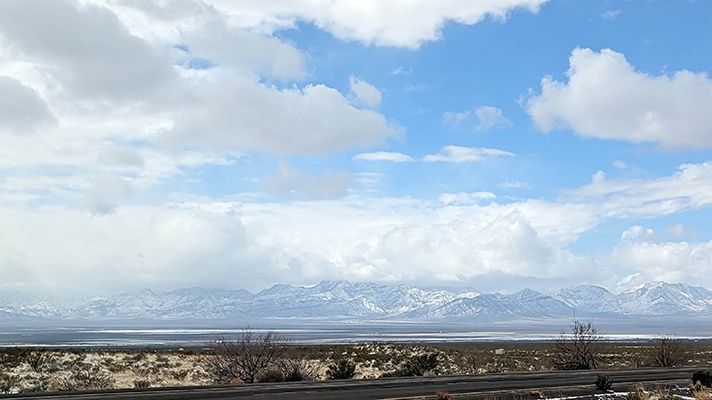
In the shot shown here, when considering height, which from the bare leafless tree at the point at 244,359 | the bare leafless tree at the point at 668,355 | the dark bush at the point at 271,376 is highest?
the bare leafless tree at the point at 244,359

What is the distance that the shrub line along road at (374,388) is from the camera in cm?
2512

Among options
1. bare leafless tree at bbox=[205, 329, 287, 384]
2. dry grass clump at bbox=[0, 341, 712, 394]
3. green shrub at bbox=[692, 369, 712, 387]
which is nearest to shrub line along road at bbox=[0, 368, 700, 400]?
green shrub at bbox=[692, 369, 712, 387]

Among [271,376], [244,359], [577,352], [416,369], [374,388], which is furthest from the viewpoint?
[577,352]

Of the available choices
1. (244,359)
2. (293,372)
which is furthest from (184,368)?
(293,372)

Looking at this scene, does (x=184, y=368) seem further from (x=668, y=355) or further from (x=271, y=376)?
(x=668, y=355)

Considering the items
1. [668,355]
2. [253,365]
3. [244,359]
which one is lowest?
[668,355]

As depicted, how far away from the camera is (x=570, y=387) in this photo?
30.7 meters

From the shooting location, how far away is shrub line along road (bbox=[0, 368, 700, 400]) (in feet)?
82.4

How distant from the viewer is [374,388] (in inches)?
1163

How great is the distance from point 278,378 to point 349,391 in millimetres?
9083

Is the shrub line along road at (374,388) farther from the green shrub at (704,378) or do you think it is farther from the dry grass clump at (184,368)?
the dry grass clump at (184,368)

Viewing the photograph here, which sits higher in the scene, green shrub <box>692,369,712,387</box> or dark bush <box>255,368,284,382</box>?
dark bush <box>255,368,284,382</box>

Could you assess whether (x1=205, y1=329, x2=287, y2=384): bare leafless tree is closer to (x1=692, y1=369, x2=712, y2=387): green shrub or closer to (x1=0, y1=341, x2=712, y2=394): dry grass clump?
(x1=0, y1=341, x2=712, y2=394): dry grass clump

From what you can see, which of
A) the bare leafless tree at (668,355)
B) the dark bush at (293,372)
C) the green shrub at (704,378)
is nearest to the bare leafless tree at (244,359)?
the dark bush at (293,372)
